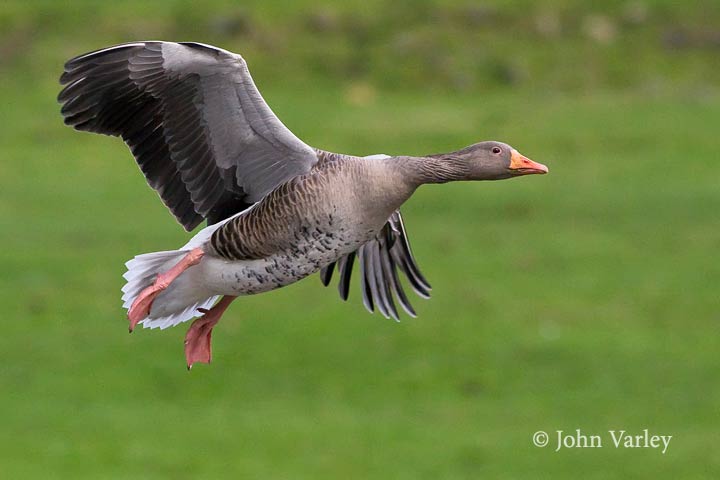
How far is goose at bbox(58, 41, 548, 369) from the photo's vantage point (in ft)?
26.0

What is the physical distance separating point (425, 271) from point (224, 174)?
66.2 feet

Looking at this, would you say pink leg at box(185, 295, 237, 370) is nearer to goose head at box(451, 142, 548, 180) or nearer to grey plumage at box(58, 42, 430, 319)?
grey plumage at box(58, 42, 430, 319)

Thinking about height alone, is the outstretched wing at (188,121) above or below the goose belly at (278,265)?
above

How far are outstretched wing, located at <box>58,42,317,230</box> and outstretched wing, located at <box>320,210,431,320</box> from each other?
1.10 m

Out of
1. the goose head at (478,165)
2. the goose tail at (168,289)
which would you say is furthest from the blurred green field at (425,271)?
the goose head at (478,165)

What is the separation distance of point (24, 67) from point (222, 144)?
33.5m

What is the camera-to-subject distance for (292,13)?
42.6 meters

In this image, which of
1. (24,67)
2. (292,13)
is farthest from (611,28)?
(24,67)

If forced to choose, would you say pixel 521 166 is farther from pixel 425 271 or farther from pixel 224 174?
pixel 425 271

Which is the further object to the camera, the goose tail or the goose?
the goose tail

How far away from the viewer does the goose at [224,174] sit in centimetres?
792

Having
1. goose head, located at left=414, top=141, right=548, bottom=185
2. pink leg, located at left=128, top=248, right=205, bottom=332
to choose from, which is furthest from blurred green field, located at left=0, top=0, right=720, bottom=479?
goose head, located at left=414, top=141, right=548, bottom=185

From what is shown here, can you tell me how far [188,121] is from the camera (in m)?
8.58

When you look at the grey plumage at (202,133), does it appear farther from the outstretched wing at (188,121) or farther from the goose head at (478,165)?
the goose head at (478,165)
